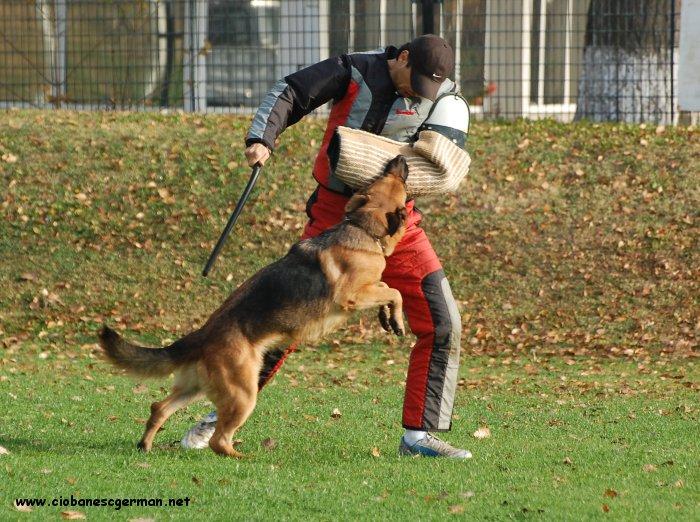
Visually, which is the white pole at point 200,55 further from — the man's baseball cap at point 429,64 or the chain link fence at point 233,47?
the man's baseball cap at point 429,64

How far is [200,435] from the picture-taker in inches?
251

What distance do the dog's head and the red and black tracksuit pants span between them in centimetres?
14

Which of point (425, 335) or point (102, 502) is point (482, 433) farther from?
point (102, 502)

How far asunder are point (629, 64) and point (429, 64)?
11.2 meters

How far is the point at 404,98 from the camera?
614 cm

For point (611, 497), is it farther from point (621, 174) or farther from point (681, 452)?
point (621, 174)

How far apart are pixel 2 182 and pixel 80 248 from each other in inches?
68.8

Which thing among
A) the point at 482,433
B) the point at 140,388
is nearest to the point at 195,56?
the point at 140,388

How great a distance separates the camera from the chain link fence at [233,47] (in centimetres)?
1764

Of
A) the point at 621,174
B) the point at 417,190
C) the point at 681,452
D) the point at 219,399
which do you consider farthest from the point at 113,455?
the point at 621,174

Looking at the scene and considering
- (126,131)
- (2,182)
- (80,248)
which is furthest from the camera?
(126,131)

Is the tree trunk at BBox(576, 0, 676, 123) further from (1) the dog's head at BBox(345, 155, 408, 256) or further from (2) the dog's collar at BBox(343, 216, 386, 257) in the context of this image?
(2) the dog's collar at BBox(343, 216, 386, 257)

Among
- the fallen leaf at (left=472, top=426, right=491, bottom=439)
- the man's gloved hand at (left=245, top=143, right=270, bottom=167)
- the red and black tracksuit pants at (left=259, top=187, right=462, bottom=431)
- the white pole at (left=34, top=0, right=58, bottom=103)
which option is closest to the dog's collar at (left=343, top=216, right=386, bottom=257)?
the red and black tracksuit pants at (left=259, top=187, right=462, bottom=431)

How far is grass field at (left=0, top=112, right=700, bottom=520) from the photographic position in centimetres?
545
